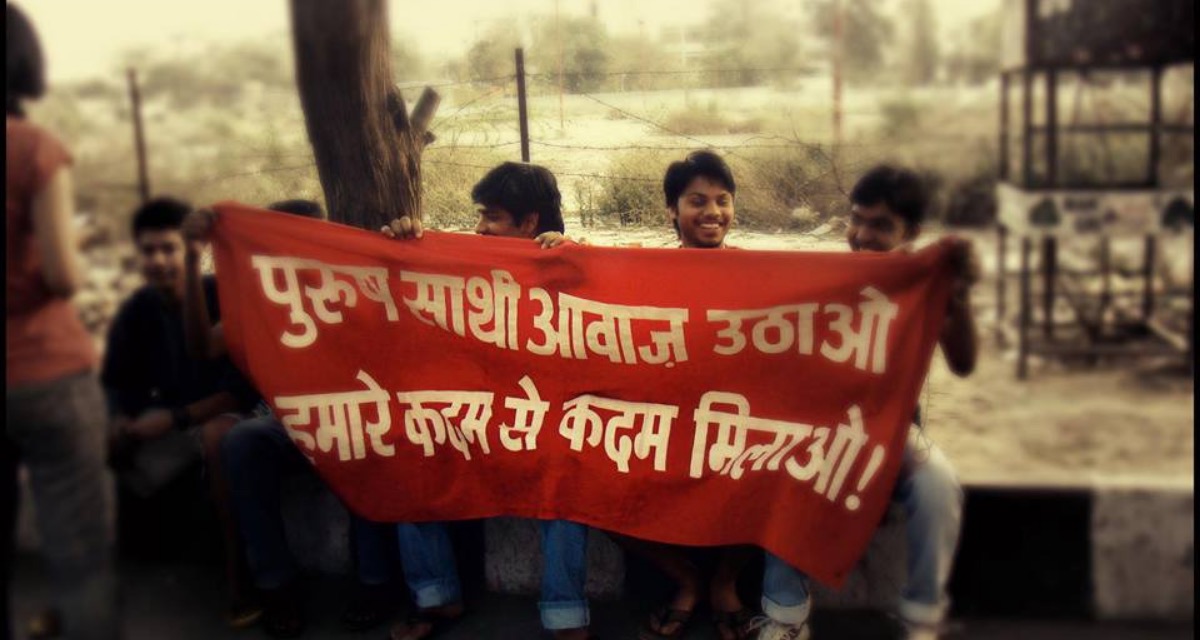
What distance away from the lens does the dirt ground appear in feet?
18.6

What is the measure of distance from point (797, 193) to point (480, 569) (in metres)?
1.65

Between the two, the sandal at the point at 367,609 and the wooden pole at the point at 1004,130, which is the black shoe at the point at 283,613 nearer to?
the sandal at the point at 367,609

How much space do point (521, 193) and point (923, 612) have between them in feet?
5.59

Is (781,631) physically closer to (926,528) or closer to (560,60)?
(926,528)

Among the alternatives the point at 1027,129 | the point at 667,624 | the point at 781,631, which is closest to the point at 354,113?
the point at 667,624

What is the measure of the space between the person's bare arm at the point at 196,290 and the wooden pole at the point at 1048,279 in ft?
15.4

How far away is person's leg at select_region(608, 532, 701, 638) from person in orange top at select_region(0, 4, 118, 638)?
1.42 metres

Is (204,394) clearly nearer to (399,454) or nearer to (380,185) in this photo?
(399,454)

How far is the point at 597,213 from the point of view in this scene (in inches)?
156

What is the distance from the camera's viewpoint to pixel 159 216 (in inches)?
133

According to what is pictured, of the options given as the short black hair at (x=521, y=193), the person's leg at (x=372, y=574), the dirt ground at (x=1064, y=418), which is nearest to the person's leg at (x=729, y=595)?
the person's leg at (x=372, y=574)

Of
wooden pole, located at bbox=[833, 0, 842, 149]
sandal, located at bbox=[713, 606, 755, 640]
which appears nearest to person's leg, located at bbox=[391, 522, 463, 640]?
sandal, located at bbox=[713, 606, 755, 640]

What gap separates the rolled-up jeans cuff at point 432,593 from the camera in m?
3.27

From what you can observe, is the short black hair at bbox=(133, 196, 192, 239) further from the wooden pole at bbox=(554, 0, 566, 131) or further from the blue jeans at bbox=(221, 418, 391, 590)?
the wooden pole at bbox=(554, 0, 566, 131)
